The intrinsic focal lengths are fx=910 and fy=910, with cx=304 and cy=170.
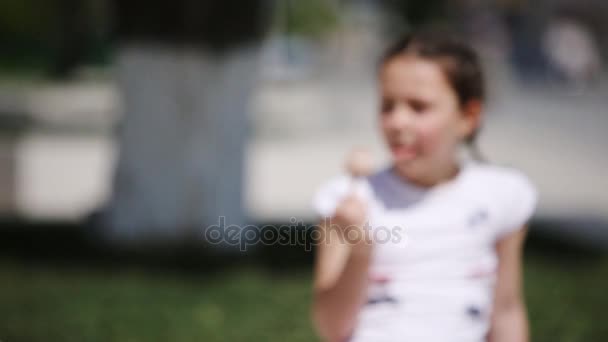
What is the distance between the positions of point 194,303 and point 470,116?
3.21 meters

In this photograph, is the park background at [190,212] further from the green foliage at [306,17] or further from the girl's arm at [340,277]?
the green foliage at [306,17]

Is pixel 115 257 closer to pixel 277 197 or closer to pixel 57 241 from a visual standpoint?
pixel 57 241

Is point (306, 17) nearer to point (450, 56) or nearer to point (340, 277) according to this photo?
point (450, 56)

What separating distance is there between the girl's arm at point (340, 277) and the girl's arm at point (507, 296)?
14.3 inches

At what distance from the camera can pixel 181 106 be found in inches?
223

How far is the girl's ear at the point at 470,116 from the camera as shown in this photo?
212 centimetres

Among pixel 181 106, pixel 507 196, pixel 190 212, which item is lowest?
pixel 190 212

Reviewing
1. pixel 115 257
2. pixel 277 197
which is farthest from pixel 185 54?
pixel 277 197

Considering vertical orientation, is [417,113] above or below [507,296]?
above

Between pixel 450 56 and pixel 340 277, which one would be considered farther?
pixel 450 56

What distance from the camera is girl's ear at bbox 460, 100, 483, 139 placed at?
2115 millimetres
